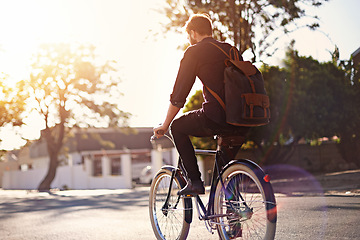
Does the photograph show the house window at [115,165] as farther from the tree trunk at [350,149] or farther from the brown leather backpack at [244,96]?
the brown leather backpack at [244,96]

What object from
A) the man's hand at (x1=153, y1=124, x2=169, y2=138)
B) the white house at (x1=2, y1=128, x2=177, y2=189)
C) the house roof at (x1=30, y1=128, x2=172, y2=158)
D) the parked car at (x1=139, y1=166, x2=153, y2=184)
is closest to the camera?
the man's hand at (x1=153, y1=124, x2=169, y2=138)

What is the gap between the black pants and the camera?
3.75 meters

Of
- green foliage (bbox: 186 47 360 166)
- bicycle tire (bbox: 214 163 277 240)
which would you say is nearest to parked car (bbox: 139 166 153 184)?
green foliage (bbox: 186 47 360 166)

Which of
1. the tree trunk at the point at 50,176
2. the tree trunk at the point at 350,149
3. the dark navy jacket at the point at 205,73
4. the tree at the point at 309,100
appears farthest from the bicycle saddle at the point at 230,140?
the tree trunk at the point at 50,176

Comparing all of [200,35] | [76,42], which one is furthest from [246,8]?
[76,42]

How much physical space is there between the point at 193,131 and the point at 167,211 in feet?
3.16

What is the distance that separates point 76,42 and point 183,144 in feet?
106

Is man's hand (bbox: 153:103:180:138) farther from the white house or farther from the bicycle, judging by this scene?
the white house

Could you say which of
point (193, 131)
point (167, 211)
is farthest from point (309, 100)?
point (193, 131)

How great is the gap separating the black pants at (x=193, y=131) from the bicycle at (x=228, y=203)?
75mm

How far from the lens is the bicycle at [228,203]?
3.30 meters

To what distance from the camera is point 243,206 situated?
3.57m

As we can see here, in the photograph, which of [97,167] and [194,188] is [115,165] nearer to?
[97,167]

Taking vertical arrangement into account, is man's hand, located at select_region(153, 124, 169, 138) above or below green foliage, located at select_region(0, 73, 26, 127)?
below
